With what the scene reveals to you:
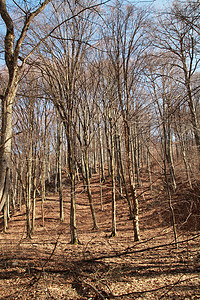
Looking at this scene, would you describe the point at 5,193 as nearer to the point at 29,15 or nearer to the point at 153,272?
the point at 29,15

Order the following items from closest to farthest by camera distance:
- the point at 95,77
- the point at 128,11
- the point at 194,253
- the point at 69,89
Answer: the point at 194,253, the point at 128,11, the point at 69,89, the point at 95,77

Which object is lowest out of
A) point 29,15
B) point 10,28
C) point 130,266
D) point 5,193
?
point 130,266

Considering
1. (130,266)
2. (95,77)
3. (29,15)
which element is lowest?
(130,266)

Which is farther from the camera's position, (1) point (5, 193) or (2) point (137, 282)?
(2) point (137, 282)

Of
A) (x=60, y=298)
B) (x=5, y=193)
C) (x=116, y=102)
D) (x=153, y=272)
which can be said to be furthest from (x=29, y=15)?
(x=116, y=102)

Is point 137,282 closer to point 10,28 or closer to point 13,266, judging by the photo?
point 13,266

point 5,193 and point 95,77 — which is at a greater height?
point 95,77

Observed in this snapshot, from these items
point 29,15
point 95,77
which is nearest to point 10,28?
point 29,15

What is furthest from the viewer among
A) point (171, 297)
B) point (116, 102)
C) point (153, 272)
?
point (116, 102)

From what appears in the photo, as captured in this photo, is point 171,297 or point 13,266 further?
point 13,266

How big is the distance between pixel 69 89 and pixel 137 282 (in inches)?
266

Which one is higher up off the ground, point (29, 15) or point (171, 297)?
point (29, 15)

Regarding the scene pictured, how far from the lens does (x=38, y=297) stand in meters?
3.81

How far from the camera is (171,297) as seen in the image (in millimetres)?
3744
